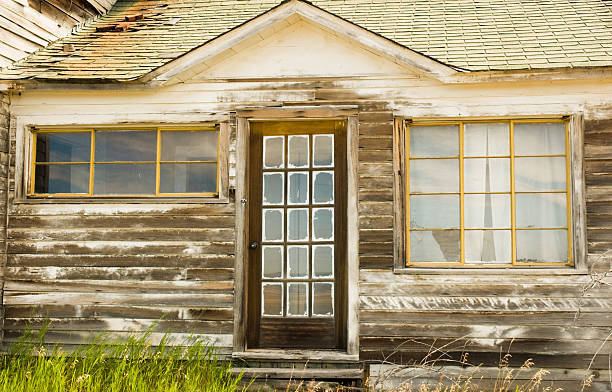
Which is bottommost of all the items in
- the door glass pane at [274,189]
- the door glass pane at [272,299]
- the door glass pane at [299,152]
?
the door glass pane at [272,299]

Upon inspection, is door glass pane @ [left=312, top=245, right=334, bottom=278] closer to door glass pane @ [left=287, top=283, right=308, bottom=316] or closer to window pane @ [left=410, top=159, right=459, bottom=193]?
door glass pane @ [left=287, top=283, right=308, bottom=316]

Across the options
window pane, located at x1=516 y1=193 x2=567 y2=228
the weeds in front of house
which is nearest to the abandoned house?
window pane, located at x1=516 y1=193 x2=567 y2=228

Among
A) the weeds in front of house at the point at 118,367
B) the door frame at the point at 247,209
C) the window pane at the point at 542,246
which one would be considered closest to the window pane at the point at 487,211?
the window pane at the point at 542,246

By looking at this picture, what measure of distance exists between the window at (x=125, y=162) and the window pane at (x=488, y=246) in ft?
8.42

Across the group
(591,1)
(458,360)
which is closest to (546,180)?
(458,360)

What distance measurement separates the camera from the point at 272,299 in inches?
232

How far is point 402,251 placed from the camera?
5.69 meters

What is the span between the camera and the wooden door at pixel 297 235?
5824mm

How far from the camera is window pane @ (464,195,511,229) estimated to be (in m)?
5.70

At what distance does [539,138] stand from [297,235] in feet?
8.34

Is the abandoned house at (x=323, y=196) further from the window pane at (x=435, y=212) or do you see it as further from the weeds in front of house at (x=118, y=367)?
the weeds in front of house at (x=118, y=367)

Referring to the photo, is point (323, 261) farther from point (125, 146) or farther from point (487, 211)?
point (125, 146)

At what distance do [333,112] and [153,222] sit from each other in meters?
2.12

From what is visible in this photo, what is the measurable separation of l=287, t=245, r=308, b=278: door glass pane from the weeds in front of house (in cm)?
108
